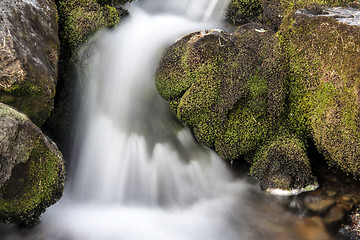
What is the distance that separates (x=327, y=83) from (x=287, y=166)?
1.14m

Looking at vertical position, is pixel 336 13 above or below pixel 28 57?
above

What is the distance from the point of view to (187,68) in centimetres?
456

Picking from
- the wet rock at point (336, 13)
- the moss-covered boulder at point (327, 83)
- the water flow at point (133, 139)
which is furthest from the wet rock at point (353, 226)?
the wet rock at point (336, 13)

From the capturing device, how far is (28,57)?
418cm

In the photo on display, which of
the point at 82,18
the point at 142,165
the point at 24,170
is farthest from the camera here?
the point at 82,18

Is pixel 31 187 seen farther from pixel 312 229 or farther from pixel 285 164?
pixel 312 229

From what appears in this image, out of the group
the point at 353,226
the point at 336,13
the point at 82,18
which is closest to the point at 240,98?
the point at 336,13

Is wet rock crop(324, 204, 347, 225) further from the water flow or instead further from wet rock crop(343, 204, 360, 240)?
the water flow

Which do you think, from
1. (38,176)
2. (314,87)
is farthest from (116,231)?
(314,87)

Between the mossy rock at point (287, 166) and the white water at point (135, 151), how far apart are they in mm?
519

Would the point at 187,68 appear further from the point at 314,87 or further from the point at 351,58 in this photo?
the point at 351,58

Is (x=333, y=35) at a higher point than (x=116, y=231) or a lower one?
higher

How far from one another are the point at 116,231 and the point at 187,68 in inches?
86.8

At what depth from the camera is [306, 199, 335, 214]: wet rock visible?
425 centimetres
